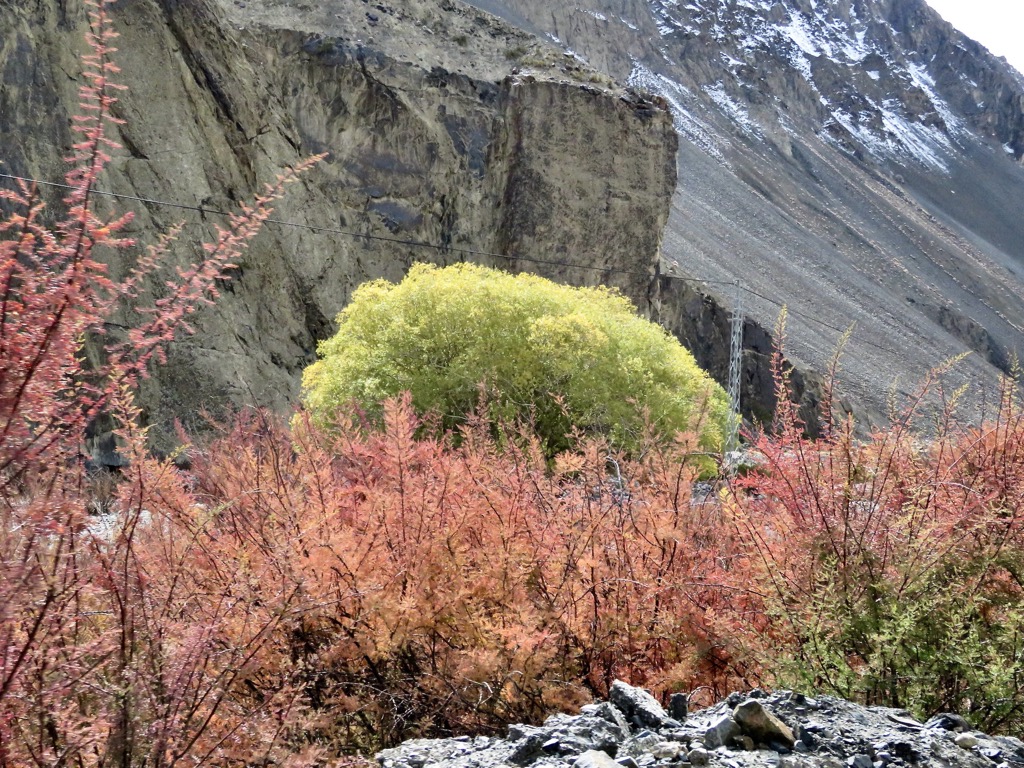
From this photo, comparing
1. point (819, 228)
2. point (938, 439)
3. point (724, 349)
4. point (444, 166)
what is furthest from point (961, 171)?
point (938, 439)

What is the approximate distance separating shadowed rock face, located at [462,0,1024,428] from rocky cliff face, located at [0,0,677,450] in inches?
387

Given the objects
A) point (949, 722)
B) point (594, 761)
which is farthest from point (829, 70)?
point (594, 761)

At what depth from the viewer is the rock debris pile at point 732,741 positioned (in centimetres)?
370

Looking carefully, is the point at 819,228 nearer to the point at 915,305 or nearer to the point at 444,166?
the point at 915,305

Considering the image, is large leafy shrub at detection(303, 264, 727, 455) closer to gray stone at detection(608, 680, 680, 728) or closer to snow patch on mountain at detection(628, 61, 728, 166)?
gray stone at detection(608, 680, 680, 728)

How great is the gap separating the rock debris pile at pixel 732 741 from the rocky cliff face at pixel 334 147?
62.7 ft

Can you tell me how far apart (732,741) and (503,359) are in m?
15.6

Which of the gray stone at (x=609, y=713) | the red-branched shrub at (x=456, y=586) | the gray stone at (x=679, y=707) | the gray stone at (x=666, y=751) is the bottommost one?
the red-branched shrub at (x=456, y=586)

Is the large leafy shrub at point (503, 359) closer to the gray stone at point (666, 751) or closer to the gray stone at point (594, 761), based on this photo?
the gray stone at point (666, 751)

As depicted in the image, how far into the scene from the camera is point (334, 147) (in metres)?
37.5

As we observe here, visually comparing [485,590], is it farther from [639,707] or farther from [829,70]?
[829,70]

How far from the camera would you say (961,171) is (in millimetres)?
143500

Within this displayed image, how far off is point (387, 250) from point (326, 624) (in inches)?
1269

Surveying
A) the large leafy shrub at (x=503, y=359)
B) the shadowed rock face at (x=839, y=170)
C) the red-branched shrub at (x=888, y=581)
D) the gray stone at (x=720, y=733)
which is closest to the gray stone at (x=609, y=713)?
the gray stone at (x=720, y=733)
